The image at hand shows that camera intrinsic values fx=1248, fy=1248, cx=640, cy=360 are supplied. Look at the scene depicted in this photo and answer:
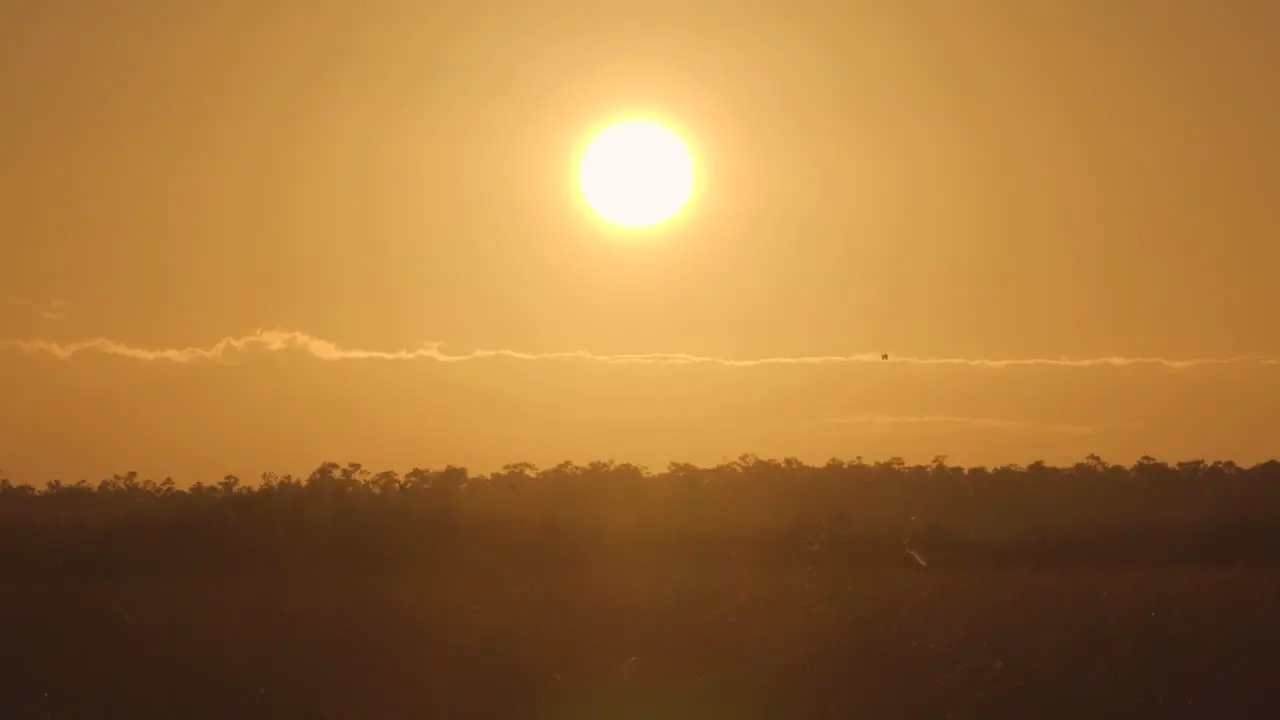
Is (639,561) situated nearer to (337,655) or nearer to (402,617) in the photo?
(402,617)

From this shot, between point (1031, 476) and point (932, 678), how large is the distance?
92.0 ft

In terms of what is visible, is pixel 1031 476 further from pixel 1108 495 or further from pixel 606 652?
pixel 606 652

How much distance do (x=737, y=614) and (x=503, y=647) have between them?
14.1ft

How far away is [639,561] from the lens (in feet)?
95.8

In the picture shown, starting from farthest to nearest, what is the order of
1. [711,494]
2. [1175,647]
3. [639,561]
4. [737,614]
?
[711,494] → [639,561] → [737,614] → [1175,647]

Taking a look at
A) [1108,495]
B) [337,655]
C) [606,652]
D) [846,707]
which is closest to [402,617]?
[337,655]

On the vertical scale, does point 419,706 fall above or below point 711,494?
below

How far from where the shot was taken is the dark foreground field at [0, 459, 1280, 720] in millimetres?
16203

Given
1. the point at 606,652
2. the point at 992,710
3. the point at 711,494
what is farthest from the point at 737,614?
the point at 711,494

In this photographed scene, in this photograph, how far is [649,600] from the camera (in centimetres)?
2230

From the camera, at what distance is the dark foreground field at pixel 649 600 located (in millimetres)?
16203

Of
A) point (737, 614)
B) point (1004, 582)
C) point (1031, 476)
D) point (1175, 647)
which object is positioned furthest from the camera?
point (1031, 476)

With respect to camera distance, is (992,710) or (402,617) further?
(402,617)

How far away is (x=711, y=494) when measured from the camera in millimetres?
38875
